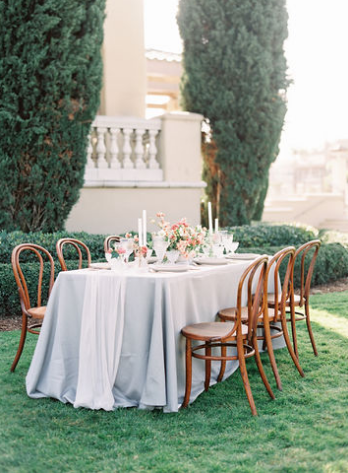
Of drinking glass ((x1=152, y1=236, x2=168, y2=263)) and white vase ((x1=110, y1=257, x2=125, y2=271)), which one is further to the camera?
drinking glass ((x1=152, y1=236, x2=168, y2=263))

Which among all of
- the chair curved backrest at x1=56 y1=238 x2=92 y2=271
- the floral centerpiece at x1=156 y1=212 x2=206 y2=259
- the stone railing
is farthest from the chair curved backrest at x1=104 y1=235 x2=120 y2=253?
the stone railing

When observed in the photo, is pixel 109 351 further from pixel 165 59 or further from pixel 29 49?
pixel 165 59

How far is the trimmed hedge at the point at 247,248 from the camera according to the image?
651 cm

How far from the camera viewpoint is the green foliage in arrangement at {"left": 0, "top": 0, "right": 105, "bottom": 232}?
7.11m

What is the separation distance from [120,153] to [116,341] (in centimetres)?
599

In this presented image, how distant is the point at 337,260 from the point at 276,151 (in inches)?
90.2

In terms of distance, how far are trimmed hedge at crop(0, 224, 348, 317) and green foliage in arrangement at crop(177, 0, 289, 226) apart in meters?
1.12

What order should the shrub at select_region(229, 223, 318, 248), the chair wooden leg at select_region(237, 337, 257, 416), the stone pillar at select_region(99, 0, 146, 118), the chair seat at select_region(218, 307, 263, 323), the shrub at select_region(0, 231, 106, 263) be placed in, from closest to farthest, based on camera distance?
the chair wooden leg at select_region(237, 337, 257, 416), the chair seat at select_region(218, 307, 263, 323), the shrub at select_region(0, 231, 106, 263), the shrub at select_region(229, 223, 318, 248), the stone pillar at select_region(99, 0, 146, 118)

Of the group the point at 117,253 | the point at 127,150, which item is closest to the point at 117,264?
the point at 117,253

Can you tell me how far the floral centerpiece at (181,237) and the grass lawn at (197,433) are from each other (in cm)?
108

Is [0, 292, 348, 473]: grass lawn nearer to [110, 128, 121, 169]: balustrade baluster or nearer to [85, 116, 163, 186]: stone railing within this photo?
[85, 116, 163, 186]: stone railing

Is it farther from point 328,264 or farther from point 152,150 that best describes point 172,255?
point 328,264

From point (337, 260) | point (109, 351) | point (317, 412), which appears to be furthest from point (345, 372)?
point (337, 260)

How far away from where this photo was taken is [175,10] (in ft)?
33.4
